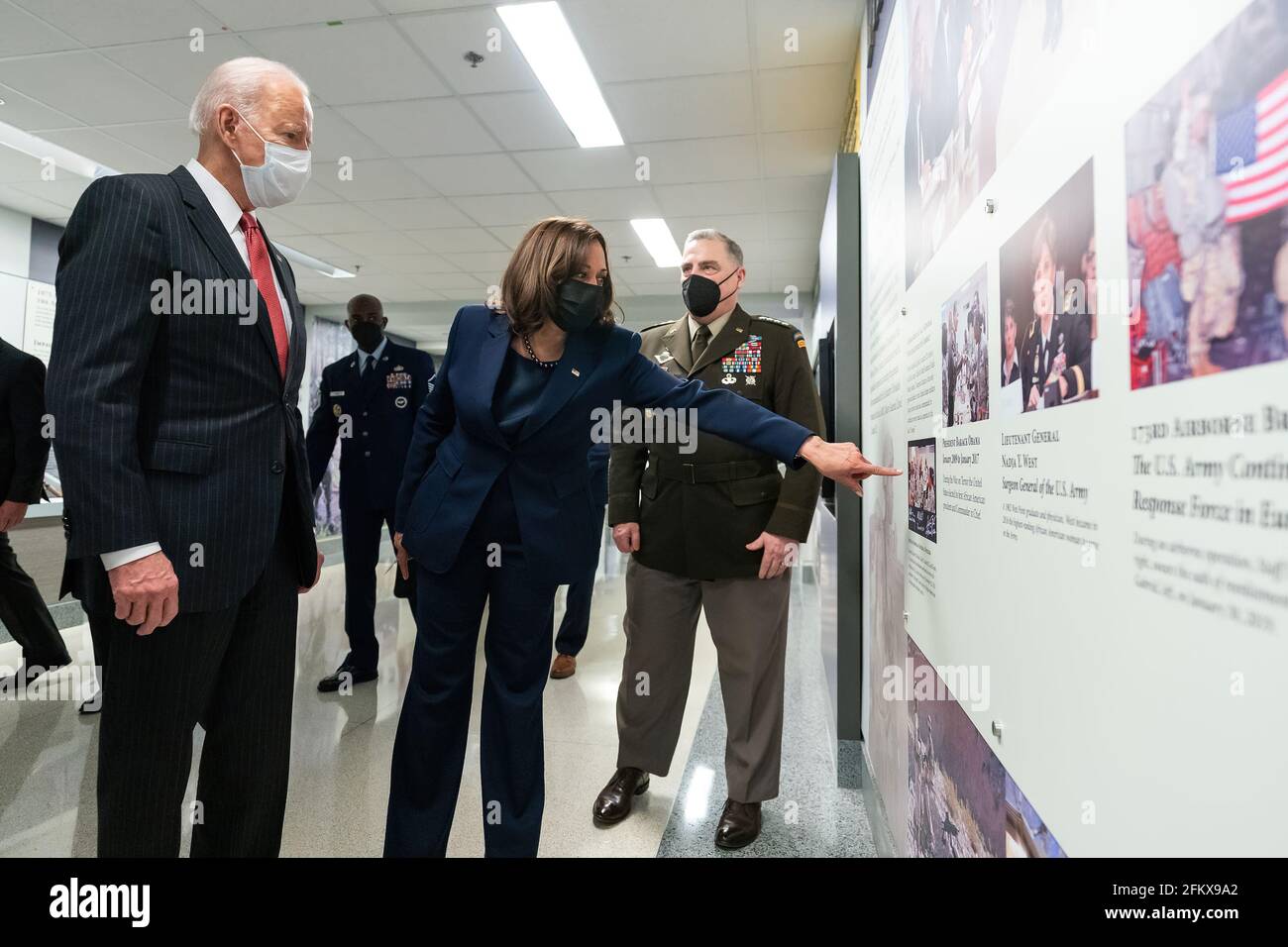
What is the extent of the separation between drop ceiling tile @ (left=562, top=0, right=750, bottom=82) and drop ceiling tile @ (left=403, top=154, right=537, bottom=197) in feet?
4.31

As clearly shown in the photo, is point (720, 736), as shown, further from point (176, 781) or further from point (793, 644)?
point (176, 781)

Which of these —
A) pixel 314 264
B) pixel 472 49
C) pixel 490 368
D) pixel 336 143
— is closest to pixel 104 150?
pixel 336 143

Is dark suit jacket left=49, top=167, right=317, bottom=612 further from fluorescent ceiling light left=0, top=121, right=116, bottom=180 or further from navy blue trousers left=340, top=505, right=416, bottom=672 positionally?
fluorescent ceiling light left=0, top=121, right=116, bottom=180

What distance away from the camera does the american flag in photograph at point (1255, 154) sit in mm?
391

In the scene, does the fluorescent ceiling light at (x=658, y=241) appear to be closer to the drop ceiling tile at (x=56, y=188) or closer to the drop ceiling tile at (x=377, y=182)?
A: the drop ceiling tile at (x=377, y=182)

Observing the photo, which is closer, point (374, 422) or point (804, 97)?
point (374, 422)

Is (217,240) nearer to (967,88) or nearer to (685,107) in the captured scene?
(967,88)

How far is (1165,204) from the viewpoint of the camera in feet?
1.65

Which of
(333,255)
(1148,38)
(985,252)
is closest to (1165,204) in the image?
(1148,38)

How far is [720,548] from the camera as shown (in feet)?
6.00

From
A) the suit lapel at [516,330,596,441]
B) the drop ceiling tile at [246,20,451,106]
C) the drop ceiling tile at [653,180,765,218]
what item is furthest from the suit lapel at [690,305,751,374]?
the drop ceiling tile at [653,180,765,218]

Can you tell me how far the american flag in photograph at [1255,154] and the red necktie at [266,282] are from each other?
4.10ft

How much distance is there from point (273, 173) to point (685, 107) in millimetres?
2980

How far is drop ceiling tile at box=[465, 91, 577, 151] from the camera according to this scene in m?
3.65
